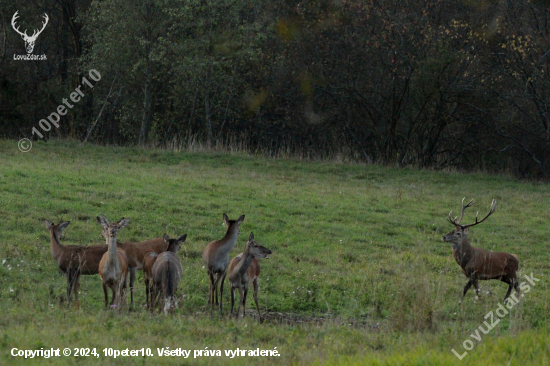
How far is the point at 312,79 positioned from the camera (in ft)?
95.2

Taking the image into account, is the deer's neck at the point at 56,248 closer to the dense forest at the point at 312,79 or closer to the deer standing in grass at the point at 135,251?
the deer standing in grass at the point at 135,251

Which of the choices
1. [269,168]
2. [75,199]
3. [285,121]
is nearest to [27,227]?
[75,199]

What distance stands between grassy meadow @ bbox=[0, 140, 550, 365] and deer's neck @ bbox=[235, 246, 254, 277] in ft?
2.15

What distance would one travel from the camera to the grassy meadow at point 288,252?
26.7 ft

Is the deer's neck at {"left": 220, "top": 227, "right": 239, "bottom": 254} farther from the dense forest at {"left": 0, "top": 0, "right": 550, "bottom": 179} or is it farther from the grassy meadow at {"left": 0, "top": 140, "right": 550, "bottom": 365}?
the dense forest at {"left": 0, "top": 0, "right": 550, "bottom": 179}

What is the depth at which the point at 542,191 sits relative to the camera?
22797mm

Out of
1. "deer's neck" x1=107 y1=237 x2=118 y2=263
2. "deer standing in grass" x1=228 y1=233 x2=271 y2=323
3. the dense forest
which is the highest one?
the dense forest

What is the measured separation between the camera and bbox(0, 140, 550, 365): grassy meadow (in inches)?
320

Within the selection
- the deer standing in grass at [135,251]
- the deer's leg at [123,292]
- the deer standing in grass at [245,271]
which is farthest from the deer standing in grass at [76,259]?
the deer standing in grass at [245,271]

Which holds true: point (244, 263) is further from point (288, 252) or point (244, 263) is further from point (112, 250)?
point (288, 252)

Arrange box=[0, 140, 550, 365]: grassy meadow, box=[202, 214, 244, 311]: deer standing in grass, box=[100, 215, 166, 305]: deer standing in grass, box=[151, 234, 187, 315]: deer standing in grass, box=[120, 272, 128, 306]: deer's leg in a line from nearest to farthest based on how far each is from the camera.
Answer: box=[0, 140, 550, 365]: grassy meadow → box=[151, 234, 187, 315]: deer standing in grass → box=[120, 272, 128, 306]: deer's leg → box=[202, 214, 244, 311]: deer standing in grass → box=[100, 215, 166, 305]: deer standing in grass

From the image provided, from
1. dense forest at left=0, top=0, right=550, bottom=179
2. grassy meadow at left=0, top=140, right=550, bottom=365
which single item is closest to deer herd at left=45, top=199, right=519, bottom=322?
grassy meadow at left=0, top=140, right=550, bottom=365

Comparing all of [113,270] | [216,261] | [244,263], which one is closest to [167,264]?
[113,270]

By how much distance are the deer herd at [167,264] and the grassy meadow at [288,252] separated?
338mm
